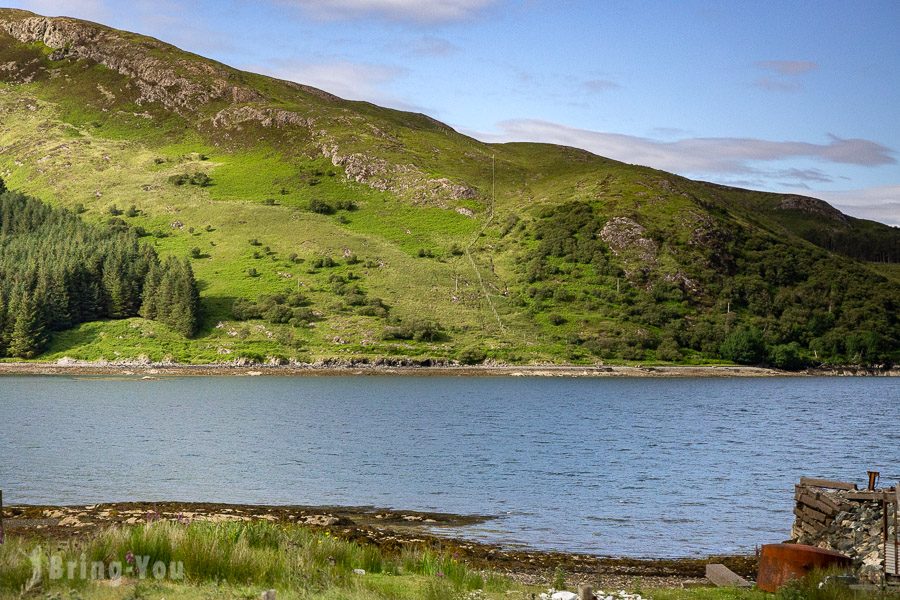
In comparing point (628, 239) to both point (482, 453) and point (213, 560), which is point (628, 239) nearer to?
point (482, 453)

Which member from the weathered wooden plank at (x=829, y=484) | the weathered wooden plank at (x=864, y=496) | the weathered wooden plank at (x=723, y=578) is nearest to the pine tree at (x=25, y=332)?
the weathered wooden plank at (x=829, y=484)

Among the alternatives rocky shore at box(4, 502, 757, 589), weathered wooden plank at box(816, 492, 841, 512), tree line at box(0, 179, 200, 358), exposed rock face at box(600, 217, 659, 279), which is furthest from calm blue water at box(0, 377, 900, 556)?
exposed rock face at box(600, 217, 659, 279)

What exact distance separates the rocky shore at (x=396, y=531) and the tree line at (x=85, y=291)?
122 meters

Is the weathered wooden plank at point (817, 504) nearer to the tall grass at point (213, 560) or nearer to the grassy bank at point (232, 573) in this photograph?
the grassy bank at point (232, 573)

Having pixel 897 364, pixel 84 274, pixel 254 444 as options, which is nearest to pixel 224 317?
pixel 84 274

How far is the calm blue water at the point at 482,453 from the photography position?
3894 centimetres

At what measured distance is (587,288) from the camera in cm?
17575

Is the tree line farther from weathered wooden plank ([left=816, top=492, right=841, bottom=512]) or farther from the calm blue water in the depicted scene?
weathered wooden plank ([left=816, top=492, right=841, bottom=512])

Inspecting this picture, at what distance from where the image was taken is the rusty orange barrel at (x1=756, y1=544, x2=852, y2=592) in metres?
20.0

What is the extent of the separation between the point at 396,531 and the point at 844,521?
15264 mm

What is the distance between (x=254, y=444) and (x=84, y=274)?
112163mm

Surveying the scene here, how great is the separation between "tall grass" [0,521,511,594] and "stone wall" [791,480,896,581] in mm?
10365

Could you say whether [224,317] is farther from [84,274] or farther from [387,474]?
[387,474]

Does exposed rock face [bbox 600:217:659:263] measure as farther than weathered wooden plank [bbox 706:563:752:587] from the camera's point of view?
Yes
